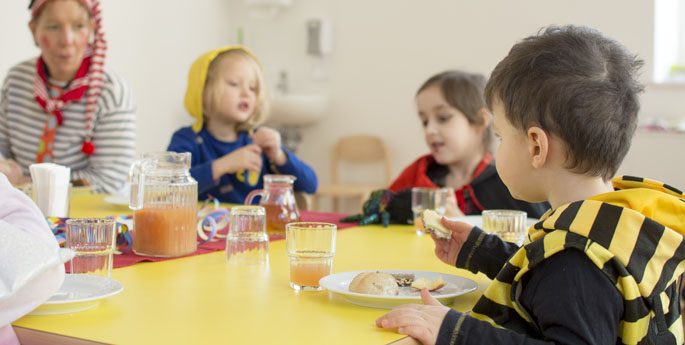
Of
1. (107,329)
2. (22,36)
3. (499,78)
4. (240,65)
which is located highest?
(22,36)

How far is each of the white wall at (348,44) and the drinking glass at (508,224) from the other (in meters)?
2.41

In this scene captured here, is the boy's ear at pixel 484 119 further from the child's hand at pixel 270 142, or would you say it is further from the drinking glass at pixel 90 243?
the drinking glass at pixel 90 243

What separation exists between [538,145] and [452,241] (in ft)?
0.95

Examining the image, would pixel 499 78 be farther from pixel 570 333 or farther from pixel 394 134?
pixel 394 134

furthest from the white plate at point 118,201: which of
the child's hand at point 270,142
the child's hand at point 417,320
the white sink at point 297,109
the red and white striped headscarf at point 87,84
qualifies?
the white sink at point 297,109

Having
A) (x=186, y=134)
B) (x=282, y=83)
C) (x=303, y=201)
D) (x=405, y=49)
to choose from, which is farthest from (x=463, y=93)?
(x=282, y=83)

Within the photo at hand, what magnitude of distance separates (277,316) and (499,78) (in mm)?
473

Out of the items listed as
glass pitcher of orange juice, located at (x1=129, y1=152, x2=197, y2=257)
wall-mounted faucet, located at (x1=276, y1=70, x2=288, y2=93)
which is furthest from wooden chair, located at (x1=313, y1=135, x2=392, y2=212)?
glass pitcher of orange juice, located at (x1=129, y1=152, x2=197, y2=257)

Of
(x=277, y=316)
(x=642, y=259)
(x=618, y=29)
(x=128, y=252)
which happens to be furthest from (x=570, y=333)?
(x=618, y=29)

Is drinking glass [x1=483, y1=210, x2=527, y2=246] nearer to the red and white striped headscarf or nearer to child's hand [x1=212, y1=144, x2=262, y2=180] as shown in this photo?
child's hand [x1=212, y1=144, x2=262, y2=180]

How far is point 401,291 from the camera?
1.02 m

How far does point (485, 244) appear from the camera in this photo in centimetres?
117

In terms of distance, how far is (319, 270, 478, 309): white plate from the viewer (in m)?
0.93

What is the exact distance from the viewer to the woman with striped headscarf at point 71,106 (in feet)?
8.63
